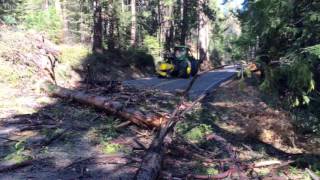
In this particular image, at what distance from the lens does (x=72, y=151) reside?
335 inches

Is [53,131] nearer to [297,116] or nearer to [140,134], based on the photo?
[140,134]

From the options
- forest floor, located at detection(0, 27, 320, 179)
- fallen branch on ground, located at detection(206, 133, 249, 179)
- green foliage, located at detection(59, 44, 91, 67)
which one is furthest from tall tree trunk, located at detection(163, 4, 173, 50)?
fallen branch on ground, located at detection(206, 133, 249, 179)

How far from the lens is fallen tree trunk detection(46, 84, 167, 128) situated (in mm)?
10656

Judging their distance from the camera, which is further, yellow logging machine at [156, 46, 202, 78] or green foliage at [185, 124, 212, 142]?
yellow logging machine at [156, 46, 202, 78]

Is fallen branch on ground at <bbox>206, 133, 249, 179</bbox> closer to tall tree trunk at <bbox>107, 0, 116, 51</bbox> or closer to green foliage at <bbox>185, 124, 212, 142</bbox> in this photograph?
green foliage at <bbox>185, 124, 212, 142</bbox>

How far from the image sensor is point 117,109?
11.4 meters

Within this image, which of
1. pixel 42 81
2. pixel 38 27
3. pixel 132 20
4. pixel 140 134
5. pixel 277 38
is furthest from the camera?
pixel 132 20

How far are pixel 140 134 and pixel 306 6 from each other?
5076mm

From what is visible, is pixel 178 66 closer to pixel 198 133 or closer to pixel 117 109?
pixel 117 109

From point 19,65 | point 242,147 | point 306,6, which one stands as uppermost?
point 306,6

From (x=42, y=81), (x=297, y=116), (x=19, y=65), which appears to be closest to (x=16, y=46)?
(x=19, y=65)

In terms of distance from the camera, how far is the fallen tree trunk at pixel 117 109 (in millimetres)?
10656

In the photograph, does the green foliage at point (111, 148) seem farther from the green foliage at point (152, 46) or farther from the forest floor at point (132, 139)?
the green foliage at point (152, 46)

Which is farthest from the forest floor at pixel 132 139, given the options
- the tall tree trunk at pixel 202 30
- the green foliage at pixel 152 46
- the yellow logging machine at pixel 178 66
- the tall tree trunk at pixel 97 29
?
the tall tree trunk at pixel 202 30
